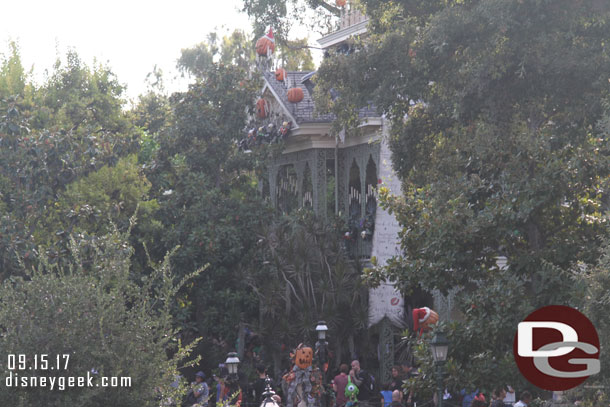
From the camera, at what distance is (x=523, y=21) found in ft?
56.4

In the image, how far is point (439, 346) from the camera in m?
13.7

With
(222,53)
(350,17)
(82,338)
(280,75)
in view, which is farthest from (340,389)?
(222,53)

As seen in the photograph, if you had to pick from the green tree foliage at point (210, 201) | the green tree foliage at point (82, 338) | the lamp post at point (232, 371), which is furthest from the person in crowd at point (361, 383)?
the green tree foliage at point (82, 338)

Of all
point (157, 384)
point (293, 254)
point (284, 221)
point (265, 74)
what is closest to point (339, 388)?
point (293, 254)

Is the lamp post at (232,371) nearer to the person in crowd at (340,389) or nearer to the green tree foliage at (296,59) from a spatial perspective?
the person in crowd at (340,389)

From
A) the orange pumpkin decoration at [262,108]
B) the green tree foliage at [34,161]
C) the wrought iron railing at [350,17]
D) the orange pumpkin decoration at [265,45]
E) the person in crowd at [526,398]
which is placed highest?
the wrought iron railing at [350,17]

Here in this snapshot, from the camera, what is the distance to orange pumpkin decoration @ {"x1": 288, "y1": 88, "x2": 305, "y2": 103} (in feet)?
94.7

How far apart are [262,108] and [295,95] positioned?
155 cm

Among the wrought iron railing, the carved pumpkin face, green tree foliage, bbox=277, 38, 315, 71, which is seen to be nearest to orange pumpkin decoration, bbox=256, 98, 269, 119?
the wrought iron railing

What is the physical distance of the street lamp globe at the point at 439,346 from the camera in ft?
45.0

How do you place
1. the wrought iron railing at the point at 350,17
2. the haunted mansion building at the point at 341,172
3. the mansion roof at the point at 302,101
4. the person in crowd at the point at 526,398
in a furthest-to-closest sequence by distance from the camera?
1. the wrought iron railing at the point at 350,17
2. the mansion roof at the point at 302,101
3. the haunted mansion building at the point at 341,172
4. the person in crowd at the point at 526,398

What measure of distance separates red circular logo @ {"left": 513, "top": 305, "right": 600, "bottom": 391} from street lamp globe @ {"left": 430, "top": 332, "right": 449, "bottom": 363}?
3.27ft

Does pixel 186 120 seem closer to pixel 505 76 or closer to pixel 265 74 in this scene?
pixel 265 74

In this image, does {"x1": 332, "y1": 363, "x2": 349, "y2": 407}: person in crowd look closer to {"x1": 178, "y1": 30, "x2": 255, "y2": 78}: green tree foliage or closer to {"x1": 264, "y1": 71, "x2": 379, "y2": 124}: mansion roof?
{"x1": 264, "y1": 71, "x2": 379, "y2": 124}: mansion roof
